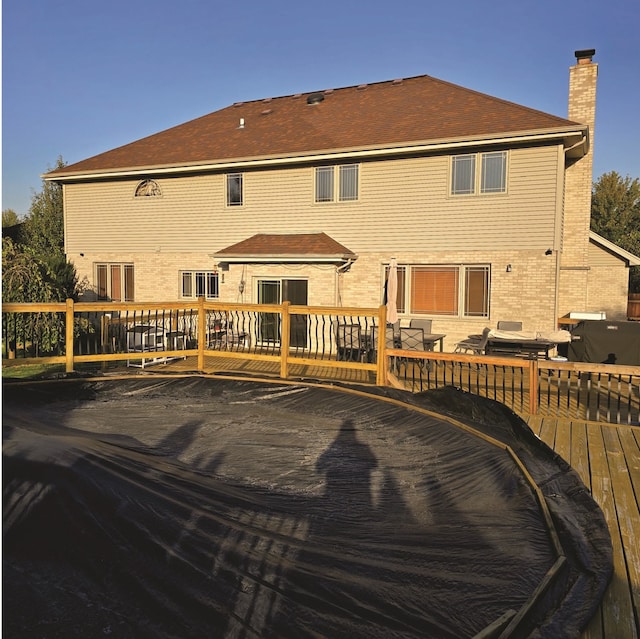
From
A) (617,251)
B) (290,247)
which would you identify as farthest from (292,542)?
(617,251)

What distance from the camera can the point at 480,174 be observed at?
11836mm

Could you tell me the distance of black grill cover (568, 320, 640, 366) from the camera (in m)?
9.71

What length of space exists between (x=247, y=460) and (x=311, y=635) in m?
2.52

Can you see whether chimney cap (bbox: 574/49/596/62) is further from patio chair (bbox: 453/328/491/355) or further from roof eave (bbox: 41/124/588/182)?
patio chair (bbox: 453/328/491/355)

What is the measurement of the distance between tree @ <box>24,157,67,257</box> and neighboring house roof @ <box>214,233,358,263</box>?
49.2ft

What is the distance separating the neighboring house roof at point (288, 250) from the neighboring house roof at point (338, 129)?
2084mm

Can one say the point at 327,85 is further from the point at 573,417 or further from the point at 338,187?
the point at 573,417

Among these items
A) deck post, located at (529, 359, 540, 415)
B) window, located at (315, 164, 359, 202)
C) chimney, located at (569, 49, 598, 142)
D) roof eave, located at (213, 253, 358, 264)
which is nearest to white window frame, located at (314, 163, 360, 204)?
window, located at (315, 164, 359, 202)

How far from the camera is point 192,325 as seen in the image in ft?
42.4

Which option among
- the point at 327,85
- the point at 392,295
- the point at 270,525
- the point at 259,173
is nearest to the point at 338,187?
the point at 259,173

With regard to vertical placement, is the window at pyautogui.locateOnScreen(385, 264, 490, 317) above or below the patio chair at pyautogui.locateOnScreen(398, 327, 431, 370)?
above

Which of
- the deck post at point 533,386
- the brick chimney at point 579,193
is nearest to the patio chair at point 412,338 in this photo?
the deck post at point 533,386

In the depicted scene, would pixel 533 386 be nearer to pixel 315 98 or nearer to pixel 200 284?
pixel 200 284

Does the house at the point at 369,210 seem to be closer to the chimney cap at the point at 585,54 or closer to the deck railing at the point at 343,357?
the chimney cap at the point at 585,54
